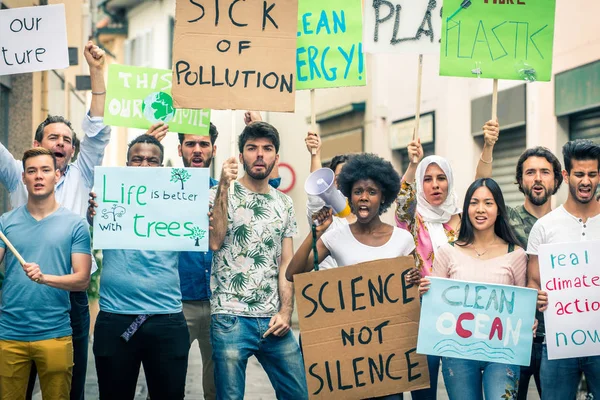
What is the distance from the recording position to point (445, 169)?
624 cm

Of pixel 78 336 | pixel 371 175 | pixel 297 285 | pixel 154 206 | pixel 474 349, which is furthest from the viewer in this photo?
pixel 78 336

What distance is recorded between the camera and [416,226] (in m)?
6.18

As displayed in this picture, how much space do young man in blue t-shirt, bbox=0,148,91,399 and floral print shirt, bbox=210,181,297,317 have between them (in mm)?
744

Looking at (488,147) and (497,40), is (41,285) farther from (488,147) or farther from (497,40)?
(497,40)

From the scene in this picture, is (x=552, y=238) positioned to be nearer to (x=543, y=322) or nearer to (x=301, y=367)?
(x=543, y=322)

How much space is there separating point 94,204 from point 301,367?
1.47 metres

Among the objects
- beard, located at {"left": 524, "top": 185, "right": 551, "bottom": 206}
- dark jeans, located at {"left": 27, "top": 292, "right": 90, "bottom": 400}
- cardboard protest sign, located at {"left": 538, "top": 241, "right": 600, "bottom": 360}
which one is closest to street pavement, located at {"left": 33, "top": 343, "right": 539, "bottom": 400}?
dark jeans, located at {"left": 27, "top": 292, "right": 90, "bottom": 400}

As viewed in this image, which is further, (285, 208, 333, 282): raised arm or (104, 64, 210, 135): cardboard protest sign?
(104, 64, 210, 135): cardboard protest sign

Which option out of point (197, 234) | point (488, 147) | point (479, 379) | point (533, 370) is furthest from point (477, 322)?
point (197, 234)

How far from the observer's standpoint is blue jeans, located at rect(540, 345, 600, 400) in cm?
543

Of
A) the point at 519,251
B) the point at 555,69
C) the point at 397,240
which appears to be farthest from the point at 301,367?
Result: the point at 555,69

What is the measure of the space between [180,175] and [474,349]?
186 centimetres

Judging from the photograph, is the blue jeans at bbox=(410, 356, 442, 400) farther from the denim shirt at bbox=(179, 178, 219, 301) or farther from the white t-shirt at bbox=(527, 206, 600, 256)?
the denim shirt at bbox=(179, 178, 219, 301)

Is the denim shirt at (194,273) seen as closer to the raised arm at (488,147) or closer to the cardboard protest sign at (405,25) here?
the cardboard protest sign at (405,25)
